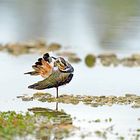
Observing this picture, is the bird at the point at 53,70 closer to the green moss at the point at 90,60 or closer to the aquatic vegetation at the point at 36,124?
the aquatic vegetation at the point at 36,124

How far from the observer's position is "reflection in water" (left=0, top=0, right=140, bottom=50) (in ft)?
75.1

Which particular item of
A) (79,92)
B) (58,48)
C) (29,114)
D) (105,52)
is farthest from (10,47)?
(29,114)

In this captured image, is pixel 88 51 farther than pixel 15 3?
No

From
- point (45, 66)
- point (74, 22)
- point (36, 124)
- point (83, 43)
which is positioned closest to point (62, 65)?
point (45, 66)

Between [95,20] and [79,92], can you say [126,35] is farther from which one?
[79,92]

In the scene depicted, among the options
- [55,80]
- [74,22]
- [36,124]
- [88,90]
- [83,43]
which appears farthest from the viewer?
[74,22]

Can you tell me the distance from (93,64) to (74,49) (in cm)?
301

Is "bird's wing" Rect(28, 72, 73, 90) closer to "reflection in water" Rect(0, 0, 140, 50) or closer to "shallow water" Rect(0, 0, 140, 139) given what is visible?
"shallow water" Rect(0, 0, 140, 139)

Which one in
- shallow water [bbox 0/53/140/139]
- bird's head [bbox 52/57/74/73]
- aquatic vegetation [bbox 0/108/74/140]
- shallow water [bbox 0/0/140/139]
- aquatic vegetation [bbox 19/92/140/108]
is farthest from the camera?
aquatic vegetation [bbox 19/92/140/108]

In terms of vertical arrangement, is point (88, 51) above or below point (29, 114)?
above

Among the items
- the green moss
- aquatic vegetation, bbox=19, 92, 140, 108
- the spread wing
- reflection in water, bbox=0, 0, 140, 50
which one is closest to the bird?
the spread wing

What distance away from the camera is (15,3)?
35.6 m

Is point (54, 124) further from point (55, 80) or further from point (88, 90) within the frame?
point (88, 90)

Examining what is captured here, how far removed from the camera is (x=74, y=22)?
90.6 feet
